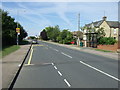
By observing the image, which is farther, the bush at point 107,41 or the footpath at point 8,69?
the bush at point 107,41

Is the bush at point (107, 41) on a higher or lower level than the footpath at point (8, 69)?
higher

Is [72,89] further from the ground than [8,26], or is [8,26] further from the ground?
[8,26]

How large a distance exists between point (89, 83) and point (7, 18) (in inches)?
1674

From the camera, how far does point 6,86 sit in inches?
306

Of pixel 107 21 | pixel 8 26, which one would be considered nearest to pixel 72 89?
A: pixel 8 26

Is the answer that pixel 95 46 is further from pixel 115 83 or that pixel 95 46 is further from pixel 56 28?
pixel 56 28

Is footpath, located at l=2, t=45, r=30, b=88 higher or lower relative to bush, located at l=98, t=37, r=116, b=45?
lower

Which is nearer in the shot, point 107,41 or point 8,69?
point 8,69

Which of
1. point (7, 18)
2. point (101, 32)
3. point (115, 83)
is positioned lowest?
point (115, 83)

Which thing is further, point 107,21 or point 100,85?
point 107,21

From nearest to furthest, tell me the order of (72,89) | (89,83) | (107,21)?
1. (72,89)
2. (89,83)
3. (107,21)

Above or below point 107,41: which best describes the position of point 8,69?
below

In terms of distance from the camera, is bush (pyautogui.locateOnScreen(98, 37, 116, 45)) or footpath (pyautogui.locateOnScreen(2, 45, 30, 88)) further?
bush (pyautogui.locateOnScreen(98, 37, 116, 45))

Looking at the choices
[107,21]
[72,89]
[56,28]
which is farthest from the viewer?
[56,28]
